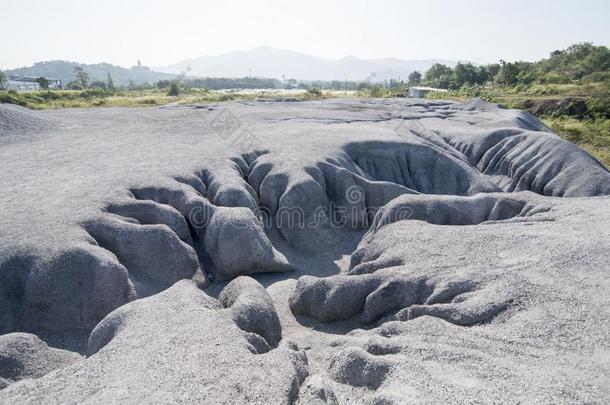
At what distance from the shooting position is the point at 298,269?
19.0 meters

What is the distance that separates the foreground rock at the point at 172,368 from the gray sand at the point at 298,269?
0.05 meters

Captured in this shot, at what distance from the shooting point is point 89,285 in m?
14.1

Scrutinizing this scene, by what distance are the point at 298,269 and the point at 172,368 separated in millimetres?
10469

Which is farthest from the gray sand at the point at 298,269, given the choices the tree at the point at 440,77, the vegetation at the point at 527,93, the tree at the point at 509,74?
the tree at the point at 440,77

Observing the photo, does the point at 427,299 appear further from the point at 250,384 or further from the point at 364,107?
the point at 364,107

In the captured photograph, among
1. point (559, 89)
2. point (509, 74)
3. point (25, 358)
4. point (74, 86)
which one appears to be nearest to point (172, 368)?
point (25, 358)

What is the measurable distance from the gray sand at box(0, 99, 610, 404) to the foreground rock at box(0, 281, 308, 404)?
0.15 ft

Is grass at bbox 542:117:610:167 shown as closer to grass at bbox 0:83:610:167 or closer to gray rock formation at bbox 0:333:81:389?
grass at bbox 0:83:610:167

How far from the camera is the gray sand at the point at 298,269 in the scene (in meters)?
8.88

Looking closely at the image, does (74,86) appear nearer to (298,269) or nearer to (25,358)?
(298,269)

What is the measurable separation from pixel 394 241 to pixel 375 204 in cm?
752

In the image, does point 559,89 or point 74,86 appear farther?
point 74,86

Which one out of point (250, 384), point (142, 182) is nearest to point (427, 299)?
point (250, 384)

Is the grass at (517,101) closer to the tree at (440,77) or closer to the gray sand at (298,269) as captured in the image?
the tree at (440,77)
